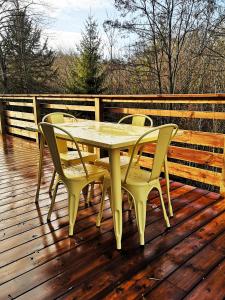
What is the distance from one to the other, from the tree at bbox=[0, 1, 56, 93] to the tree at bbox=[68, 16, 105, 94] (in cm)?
324

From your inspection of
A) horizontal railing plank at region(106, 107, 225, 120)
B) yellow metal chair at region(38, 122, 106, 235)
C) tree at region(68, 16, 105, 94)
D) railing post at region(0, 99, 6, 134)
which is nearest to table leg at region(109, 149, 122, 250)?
yellow metal chair at region(38, 122, 106, 235)

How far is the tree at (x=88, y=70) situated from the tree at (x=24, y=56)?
3.24 meters

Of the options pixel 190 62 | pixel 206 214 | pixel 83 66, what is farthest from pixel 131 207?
pixel 83 66

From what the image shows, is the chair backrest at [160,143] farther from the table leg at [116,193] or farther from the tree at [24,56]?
the tree at [24,56]

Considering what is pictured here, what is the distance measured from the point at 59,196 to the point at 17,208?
44 centimetres

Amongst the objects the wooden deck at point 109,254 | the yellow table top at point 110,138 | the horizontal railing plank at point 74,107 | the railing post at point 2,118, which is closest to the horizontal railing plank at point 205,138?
the wooden deck at point 109,254

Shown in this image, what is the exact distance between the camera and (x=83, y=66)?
26.9 ft

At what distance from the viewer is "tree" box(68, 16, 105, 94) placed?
820 centimetres

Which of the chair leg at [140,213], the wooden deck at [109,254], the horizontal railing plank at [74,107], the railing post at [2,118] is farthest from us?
the railing post at [2,118]

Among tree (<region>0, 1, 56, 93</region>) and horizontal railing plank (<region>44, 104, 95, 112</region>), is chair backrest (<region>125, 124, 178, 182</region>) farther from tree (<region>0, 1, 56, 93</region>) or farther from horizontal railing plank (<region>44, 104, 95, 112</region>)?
tree (<region>0, 1, 56, 93</region>)

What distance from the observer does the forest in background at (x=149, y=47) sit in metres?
6.10

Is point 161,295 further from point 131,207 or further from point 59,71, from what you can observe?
point 59,71

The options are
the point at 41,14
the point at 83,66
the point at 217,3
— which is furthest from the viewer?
the point at 41,14

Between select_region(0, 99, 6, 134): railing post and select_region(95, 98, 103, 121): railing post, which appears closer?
select_region(95, 98, 103, 121): railing post
